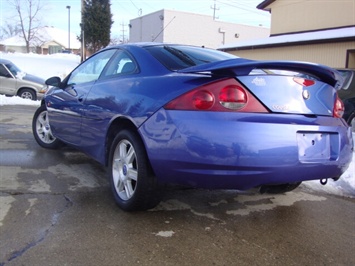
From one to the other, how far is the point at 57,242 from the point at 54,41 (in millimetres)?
89285

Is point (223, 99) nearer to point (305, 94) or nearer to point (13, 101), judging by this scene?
point (305, 94)

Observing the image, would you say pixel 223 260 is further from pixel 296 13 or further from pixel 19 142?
pixel 296 13

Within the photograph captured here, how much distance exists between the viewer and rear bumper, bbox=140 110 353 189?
275 cm

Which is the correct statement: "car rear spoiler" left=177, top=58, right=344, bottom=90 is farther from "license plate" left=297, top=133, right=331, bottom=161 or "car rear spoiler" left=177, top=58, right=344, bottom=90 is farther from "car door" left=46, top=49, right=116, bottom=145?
"car door" left=46, top=49, right=116, bottom=145

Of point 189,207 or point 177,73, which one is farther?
point 189,207

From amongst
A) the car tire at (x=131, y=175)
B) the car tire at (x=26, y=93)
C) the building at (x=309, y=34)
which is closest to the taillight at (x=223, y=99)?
the car tire at (x=131, y=175)

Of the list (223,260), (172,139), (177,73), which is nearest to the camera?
(223,260)

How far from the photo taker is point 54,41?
85.4 m

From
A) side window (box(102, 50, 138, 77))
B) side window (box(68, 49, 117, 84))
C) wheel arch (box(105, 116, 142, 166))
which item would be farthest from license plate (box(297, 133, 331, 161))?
side window (box(68, 49, 117, 84))

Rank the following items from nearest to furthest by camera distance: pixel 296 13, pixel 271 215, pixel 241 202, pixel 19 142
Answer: pixel 271 215 < pixel 241 202 < pixel 19 142 < pixel 296 13

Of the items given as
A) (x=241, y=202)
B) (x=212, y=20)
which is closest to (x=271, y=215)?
(x=241, y=202)

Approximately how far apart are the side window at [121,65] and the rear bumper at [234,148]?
2.93 ft

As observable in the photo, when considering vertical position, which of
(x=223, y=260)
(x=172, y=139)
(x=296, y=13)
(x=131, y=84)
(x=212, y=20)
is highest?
(x=212, y=20)

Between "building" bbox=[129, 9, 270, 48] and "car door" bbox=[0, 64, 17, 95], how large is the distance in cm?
2772
